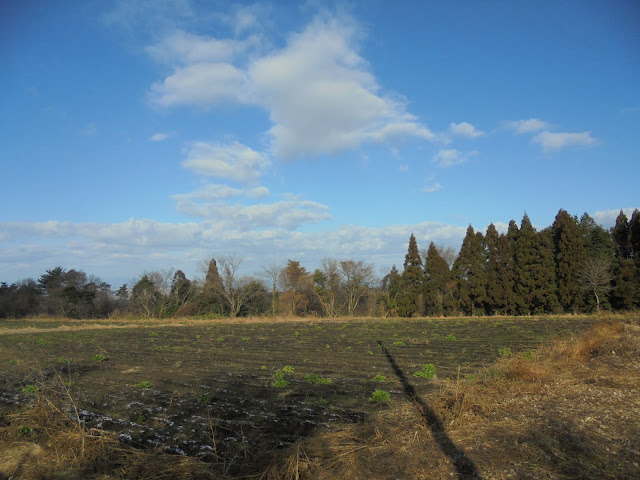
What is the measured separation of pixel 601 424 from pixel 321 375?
21.3 ft

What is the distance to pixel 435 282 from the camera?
1658 inches

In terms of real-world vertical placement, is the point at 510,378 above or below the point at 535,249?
below

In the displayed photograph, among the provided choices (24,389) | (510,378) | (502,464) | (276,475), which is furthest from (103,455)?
(510,378)

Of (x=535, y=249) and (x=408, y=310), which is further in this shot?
(x=408, y=310)

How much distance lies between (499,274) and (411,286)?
949cm

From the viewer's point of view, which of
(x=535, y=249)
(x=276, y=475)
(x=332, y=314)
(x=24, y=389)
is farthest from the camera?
(x=332, y=314)

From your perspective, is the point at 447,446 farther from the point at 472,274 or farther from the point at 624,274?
the point at 472,274

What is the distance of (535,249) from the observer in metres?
35.9

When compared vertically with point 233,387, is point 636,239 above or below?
above

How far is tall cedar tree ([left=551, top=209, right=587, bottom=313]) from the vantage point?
33625 mm

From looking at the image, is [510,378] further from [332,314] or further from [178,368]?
[332,314]

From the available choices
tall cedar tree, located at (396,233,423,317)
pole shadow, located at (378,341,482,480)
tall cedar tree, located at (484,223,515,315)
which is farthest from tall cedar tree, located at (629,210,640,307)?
pole shadow, located at (378,341,482,480)

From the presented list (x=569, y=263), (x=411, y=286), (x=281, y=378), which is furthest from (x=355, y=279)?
(x=281, y=378)

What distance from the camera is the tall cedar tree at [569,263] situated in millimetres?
33625
